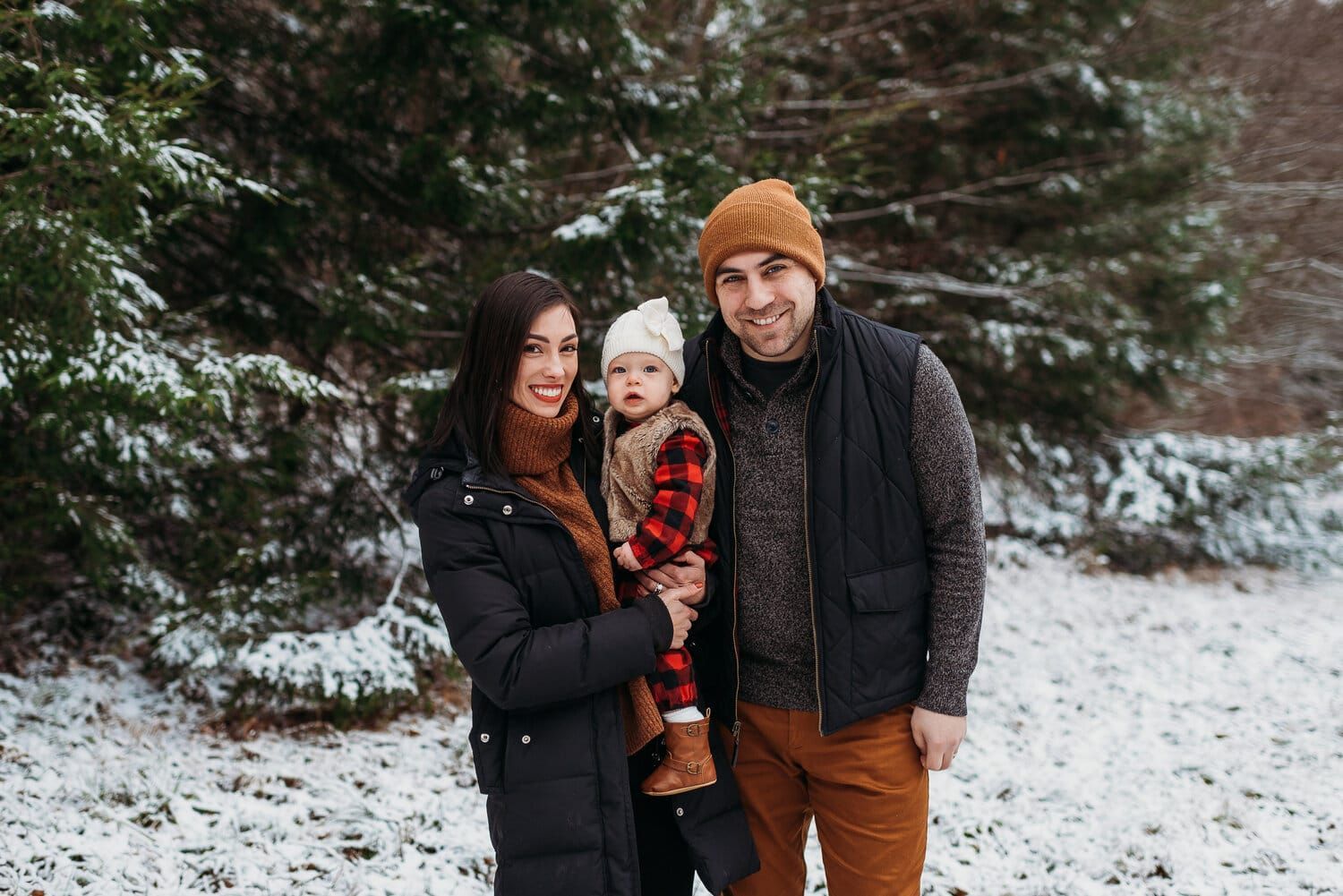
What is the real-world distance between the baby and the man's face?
0.22 meters

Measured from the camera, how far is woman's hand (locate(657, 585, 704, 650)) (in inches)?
76.7

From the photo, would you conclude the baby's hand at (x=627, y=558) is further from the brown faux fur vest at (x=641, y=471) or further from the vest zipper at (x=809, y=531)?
the vest zipper at (x=809, y=531)

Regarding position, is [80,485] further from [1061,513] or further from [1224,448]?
[1224,448]

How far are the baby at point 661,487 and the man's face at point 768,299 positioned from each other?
0.22 metres

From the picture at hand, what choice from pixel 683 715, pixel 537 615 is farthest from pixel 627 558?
pixel 683 715

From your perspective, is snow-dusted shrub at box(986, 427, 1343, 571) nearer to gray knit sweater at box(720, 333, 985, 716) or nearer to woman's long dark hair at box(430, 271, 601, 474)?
gray knit sweater at box(720, 333, 985, 716)

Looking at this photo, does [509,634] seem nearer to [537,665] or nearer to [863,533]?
[537,665]

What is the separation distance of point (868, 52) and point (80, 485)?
24.9ft

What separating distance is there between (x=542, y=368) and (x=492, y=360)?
0.40ft

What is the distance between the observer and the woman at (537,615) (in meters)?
1.82

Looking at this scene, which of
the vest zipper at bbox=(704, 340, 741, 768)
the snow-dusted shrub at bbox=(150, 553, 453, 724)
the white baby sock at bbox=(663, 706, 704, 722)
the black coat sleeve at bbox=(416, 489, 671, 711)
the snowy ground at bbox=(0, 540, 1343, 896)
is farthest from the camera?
the snow-dusted shrub at bbox=(150, 553, 453, 724)

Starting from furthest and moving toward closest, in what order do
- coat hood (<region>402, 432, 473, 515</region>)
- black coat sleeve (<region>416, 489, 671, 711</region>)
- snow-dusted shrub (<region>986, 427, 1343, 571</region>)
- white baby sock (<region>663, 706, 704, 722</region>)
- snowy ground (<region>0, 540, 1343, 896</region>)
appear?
snow-dusted shrub (<region>986, 427, 1343, 571</region>) → snowy ground (<region>0, 540, 1343, 896</region>) → white baby sock (<region>663, 706, 704, 722</region>) → coat hood (<region>402, 432, 473, 515</region>) → black coat sleeve (<region>416, 489, 671, 711</region>)

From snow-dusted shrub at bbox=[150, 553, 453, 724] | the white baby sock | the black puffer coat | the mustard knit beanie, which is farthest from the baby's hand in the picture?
snow-dusted shrub at bbox=[150, 553, 453, 724]

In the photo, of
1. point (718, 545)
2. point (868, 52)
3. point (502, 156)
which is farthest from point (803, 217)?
point (868, 52)
